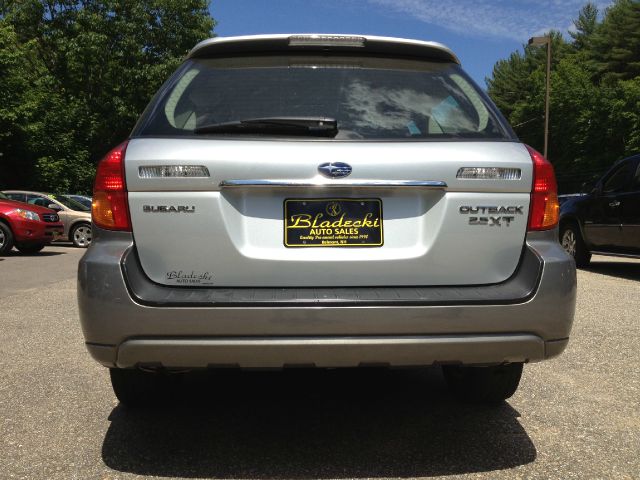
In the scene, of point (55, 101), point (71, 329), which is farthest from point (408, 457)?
point (55, 101)

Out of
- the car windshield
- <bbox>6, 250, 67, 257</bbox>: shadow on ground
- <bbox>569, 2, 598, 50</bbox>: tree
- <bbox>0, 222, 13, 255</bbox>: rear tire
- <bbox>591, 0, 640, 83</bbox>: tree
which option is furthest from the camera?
<bbox>569, 2, 598, 50</bbox>: tree

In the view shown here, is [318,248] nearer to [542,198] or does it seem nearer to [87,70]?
[542,198]

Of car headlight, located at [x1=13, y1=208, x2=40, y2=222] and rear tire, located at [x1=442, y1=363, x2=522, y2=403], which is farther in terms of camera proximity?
car headlight, located at [x1=13, y1=208, x2=40, y2=222]

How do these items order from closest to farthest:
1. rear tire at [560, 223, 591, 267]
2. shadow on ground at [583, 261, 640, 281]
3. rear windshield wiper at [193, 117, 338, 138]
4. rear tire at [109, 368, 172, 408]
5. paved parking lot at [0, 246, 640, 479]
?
rear windshield wiper at [193, 117, 338, 138], paved parking lot at [0, 246, 640, 479], rear tire at [109, 368, 172, 408], shadow on ground at [583, 261, 640, 281], rear tire at [560, 223, 591, 267]

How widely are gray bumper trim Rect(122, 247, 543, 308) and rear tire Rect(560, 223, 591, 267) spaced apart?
876 cm

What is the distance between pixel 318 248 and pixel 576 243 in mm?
9318

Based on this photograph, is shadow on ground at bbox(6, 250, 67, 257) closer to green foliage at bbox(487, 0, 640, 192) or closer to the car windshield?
the car windshield

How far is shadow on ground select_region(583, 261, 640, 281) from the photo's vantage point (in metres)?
10.0

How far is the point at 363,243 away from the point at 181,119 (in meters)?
0.91

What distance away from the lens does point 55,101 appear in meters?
27.5

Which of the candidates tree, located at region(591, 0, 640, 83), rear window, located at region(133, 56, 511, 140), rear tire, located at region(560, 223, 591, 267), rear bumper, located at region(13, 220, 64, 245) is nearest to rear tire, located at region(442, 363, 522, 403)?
rear window, located at region(133, 56, 511, 140)

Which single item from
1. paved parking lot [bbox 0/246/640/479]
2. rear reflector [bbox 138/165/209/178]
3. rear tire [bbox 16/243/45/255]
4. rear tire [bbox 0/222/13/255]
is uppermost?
rear reflector [bbox 138/165/209/178]

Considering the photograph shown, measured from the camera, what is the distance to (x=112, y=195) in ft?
8.34

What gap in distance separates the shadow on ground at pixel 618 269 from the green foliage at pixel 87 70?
70.7 feet
